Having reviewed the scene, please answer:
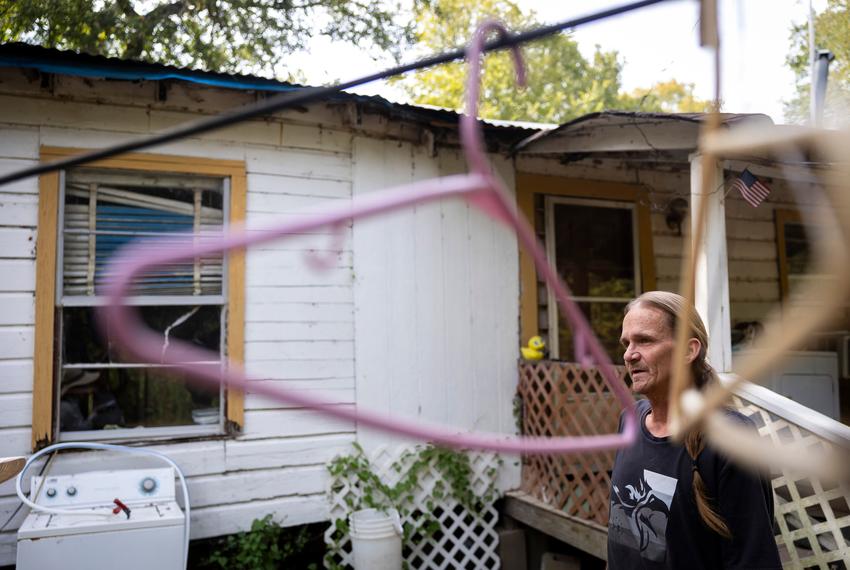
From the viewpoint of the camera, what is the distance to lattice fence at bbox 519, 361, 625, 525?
4.60 metres

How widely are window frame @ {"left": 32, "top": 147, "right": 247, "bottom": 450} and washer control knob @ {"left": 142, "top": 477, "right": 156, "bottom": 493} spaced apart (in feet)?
1.06

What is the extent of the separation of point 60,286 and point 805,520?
4.39m

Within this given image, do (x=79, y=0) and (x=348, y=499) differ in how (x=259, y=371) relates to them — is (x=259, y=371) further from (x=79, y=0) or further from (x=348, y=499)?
(x=79, y=0)

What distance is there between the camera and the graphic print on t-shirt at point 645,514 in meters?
1.74

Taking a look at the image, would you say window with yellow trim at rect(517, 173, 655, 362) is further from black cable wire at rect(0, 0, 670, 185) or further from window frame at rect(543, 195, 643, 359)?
black cable wire at rect(0, 0, 670, 185)

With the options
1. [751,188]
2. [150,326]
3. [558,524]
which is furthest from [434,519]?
[751,188]

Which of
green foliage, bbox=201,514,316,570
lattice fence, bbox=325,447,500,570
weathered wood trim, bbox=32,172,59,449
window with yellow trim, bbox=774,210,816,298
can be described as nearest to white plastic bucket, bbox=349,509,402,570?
lattice fence, bbox=325,447,500,570

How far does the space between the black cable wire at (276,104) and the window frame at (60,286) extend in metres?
2.89

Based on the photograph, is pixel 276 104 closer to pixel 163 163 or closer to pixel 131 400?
pixel 163 163

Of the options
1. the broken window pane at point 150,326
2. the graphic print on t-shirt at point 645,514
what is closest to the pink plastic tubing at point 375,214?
the graphic print on t-shirt at point 645,514

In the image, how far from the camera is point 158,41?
10.1m

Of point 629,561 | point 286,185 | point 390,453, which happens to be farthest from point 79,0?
point 629,561

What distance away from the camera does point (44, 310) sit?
405 centimetres

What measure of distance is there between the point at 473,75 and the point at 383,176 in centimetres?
446
